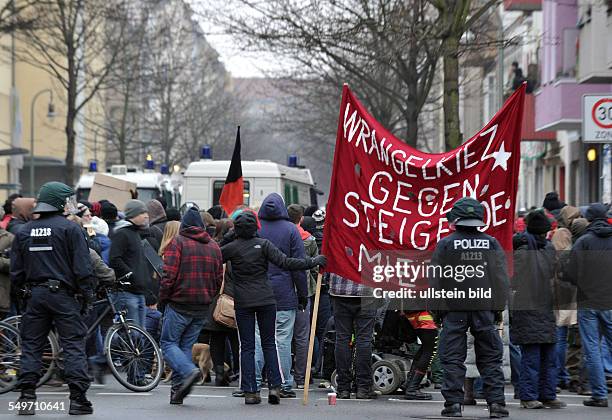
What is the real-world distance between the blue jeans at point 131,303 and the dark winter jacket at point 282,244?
1.62 metres

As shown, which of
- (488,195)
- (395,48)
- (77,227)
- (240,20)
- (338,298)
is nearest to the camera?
(77,227)

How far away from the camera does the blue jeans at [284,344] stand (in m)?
13.1

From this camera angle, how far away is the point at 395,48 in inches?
963

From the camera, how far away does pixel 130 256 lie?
13836mm

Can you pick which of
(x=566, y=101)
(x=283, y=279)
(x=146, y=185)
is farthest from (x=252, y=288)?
(x=566, y=101)

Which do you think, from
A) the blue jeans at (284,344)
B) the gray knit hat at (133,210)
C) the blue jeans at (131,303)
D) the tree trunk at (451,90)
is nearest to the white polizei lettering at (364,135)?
the blue jeans at (284,344)

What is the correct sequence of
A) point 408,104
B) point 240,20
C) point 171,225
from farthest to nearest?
point 408,104
point 240,20
point 171,225

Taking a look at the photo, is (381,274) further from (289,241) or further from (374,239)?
(289,241)

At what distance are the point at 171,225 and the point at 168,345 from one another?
2607mm

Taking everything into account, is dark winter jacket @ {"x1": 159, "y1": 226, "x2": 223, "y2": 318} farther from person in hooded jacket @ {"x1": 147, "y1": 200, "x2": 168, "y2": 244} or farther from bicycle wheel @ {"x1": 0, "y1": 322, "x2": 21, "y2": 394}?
person in hooded jacket @ {"x1": 147, "y1": 200, "x2": 168, "y2": 244}

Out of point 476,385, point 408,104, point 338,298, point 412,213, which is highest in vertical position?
point 408,104

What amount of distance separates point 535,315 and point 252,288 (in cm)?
260

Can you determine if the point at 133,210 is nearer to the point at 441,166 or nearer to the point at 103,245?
the point at 103,245

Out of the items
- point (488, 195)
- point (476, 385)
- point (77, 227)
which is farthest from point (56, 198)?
point (476, 385)
